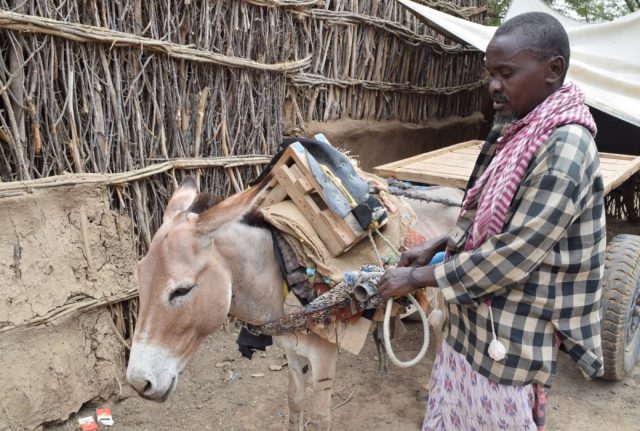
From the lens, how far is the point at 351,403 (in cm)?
358

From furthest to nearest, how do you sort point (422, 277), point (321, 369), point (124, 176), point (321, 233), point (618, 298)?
point (618, 298) < point (124, 176) < point (321, 369) < point (321, 233) < point (422, 277)

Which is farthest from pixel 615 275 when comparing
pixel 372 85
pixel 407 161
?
pixel 372 85

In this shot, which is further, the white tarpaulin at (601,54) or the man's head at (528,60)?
the white tarpaulin at (601,54)

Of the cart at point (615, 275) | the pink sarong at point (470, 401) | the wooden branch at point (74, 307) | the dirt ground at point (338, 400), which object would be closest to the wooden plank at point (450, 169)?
the cart at point (615, 275)

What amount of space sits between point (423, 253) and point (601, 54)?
4988 mm

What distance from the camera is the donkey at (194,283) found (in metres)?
2.07

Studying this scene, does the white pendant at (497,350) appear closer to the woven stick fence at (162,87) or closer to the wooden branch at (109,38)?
the woven stick fence at (162,87)

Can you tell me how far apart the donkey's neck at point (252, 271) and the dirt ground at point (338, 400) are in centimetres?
124

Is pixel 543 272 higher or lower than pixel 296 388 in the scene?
higher

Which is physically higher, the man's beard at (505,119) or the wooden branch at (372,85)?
the man's beard at (505,119)

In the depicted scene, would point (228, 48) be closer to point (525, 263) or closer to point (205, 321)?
point (205, 321)

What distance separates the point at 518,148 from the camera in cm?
152

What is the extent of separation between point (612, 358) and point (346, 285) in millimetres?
2409

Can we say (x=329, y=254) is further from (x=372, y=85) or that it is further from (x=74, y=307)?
(x=372, y=85)
